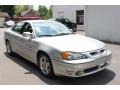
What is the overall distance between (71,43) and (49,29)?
4.53 ft

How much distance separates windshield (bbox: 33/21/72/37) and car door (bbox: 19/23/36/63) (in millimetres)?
276

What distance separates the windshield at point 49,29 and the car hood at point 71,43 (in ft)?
1.14

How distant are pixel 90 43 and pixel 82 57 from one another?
678mm

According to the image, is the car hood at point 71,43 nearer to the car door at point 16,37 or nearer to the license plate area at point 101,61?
the license plate area at point 101,61

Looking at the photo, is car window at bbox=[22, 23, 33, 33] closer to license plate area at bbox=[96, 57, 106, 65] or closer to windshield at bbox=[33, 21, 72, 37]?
windshield at bbox=[33, 21, 72, 37]

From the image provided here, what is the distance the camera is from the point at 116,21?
11953 millimetres

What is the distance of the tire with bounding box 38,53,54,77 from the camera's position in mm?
5656

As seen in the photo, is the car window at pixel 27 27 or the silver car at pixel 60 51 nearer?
the silver car at pixel 60 51

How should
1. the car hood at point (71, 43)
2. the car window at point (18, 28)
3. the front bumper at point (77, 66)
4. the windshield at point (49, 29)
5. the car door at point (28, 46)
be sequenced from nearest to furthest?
the front bumper at point (77, 66) < the car hood at point (71, 43) < the car door at point (28, 46) < the windshield at point (49, 29) < the car window at point (18, 28)

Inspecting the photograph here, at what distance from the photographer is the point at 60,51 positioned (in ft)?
17.3

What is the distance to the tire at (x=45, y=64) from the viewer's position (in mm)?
5656

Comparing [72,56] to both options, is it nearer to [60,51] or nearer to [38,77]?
[60,51]

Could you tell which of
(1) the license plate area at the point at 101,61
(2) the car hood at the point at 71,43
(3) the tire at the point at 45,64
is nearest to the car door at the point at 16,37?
(2) the car hood at the point at 71,43
